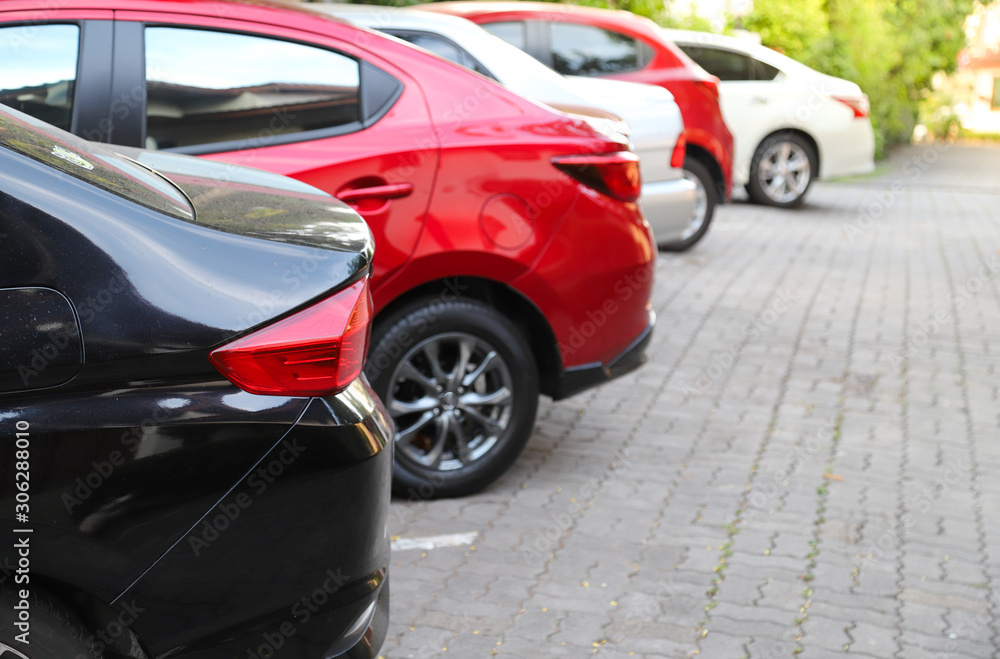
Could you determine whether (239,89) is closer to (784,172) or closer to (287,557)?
(287,557)

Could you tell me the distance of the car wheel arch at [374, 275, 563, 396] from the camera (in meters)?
3.92

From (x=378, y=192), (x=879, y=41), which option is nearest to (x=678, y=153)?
(x=378, y=192)

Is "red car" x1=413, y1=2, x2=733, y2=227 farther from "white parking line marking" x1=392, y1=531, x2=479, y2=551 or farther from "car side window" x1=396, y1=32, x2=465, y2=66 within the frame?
"white parking line marking" x1=392, y1=531, x2=479, y2=551

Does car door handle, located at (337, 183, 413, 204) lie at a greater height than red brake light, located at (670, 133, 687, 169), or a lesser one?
greater

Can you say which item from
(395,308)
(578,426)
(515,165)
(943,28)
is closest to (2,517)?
(395,308)

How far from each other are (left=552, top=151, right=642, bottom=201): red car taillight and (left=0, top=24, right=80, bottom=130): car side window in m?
1.68

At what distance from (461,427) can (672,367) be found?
91.2 inches

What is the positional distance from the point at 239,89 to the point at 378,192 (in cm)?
59

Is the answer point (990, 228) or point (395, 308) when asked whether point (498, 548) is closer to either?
point (395, 308)

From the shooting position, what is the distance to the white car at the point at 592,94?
542cm

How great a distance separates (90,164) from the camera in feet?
7.38

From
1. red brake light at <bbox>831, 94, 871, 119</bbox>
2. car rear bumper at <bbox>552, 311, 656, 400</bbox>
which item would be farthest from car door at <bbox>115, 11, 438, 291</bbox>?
red brake light at <bbox>831, 94, 871, 119</bbox>

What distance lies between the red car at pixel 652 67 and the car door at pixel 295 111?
5.49m

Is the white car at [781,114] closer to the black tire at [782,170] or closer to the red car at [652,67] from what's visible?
the black tire at [782,170]
